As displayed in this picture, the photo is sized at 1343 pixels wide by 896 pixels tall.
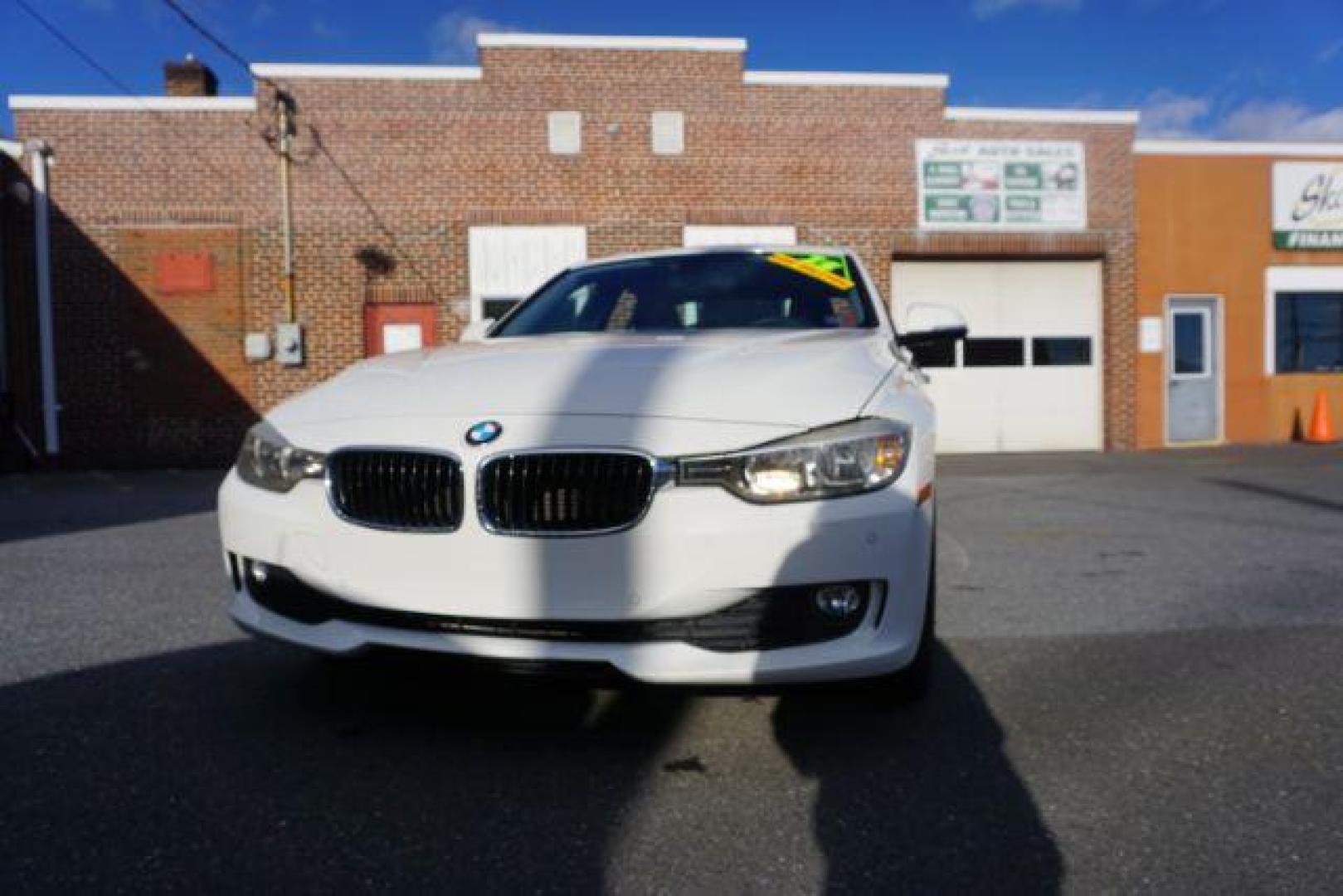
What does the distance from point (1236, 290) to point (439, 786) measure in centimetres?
1552

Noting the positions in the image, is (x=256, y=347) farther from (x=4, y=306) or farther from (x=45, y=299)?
(x=4, y=306)

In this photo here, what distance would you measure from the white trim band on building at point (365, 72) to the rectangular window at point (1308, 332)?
12489 mm

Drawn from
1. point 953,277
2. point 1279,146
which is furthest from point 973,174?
point 1279,146

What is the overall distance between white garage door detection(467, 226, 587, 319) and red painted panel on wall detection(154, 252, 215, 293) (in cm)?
341

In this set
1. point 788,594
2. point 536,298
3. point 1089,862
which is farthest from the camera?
point 536,298

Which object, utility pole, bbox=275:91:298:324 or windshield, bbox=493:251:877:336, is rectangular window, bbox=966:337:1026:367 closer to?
utility pole, bbox=275:91:298:324

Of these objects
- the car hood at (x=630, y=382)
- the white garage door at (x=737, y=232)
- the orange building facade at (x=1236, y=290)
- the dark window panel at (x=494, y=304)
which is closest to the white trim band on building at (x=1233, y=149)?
the orange building facade at (x=1236, y=290)

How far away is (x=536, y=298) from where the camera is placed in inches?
171

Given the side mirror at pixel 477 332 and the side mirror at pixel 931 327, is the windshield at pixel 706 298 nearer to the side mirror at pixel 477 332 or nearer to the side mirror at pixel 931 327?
the side mirror at pixel 477 332

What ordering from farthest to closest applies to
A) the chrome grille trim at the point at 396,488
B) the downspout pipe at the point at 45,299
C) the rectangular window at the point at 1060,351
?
the rectangular window at the point at 1060,351 → the downspout pipe at the point at 45,299 → the chrome grille trim at the point at 396,488

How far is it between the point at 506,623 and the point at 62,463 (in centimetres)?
1278

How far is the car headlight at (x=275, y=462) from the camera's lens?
8.43ft

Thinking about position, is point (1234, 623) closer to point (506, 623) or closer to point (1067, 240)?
point (506, 623)

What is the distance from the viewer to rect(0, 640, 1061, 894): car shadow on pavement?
199 centimetres
